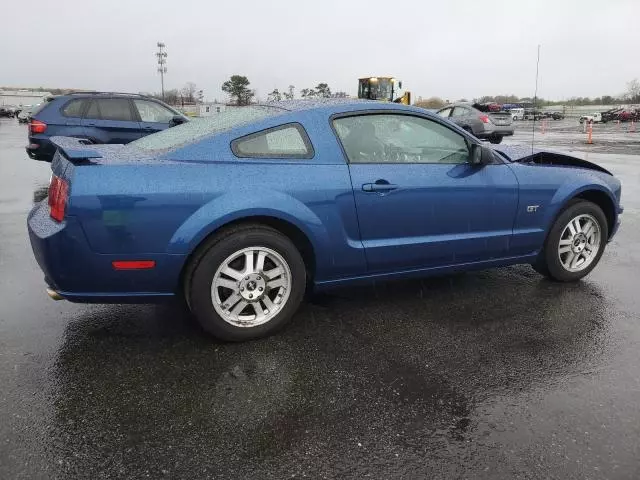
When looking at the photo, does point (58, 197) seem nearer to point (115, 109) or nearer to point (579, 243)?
point (579, 243)

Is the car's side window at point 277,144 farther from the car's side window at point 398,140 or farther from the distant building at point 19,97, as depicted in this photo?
the distant building at point 19,97

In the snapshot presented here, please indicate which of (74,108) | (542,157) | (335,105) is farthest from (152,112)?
(542,157)

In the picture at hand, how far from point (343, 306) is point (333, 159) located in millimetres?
1164

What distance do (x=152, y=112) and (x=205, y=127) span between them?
7.08m

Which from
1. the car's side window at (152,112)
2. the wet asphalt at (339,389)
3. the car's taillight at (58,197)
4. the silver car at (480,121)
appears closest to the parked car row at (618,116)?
the silver car at (480,121)

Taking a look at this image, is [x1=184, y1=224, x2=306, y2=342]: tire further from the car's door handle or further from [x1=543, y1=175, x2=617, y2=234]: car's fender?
[x1=543, y1=175, x2=617, y2=234]: car's fender

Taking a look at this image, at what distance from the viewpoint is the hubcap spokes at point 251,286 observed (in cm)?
327

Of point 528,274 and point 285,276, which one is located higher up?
point 285,276

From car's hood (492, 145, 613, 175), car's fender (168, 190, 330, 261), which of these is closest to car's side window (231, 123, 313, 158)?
car's fender (168, 190, 330, 261)

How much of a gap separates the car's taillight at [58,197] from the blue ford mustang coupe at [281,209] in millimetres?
20

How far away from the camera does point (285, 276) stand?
11.2 ft

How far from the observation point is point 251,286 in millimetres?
3338

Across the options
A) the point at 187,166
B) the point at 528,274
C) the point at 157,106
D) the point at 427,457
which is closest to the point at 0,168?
the point at 157,106

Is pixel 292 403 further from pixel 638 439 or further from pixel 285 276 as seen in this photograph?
pixel 638 439
